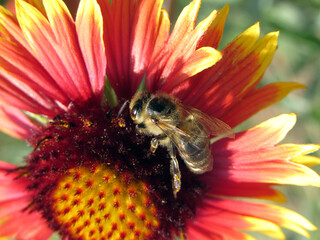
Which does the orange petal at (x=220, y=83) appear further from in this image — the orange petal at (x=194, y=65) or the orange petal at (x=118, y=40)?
the orange petal at (x=118, y=40)

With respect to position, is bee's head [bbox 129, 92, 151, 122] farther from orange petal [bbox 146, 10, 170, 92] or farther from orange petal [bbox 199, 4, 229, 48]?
orange petal [bbox 199, 4, 229, 48]

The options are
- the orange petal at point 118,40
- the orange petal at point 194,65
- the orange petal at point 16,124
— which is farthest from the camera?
the orange petal at point 16,124

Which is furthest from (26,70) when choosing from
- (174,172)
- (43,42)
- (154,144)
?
(174,172)

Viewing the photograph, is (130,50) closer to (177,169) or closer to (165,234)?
(177,169)

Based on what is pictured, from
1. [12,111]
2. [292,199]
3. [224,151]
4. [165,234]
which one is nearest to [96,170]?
[165,234]

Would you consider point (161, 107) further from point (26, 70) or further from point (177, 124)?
point (26, 70)

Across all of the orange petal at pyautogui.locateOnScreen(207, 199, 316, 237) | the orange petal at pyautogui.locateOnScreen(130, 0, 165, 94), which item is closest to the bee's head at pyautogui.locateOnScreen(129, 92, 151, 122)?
the orange petal at pyautogui.locateOnScreen(130, 0, 165, 94)

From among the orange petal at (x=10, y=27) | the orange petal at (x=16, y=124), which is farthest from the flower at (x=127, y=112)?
the orange petal at (x=16, y=124)

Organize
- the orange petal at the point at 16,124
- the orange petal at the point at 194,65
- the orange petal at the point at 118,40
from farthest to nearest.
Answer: the orange petal at the point at 16,124 < the orange petal at the point at 118,40 < the orange petal at the point at 194,65
